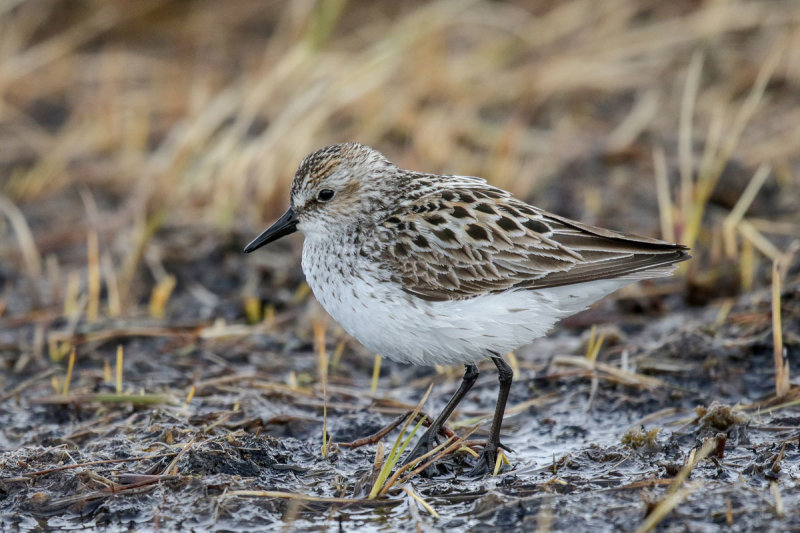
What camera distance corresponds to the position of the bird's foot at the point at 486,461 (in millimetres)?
5301

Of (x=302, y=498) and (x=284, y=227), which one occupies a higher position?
(x=284, y=227)

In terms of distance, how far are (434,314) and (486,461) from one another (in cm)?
A: 79

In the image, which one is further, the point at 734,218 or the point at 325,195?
the point at 734,218

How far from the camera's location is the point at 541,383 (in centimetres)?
662

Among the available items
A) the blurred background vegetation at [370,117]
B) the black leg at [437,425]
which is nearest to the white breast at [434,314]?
the black leg at [437,425]

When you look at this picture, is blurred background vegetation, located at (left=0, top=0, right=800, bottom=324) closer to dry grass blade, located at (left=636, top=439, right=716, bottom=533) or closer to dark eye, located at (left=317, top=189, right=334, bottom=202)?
dark eye, located at (left=317, top=189, right=334, bottom=202)

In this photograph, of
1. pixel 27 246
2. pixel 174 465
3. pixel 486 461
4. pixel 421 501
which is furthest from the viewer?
pixel 27 246

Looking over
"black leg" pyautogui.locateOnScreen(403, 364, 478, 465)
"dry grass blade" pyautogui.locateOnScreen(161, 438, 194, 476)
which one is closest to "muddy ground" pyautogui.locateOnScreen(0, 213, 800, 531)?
"dry grass blade" pyautogui.locateOnScreen(161, 438, 194, 476)

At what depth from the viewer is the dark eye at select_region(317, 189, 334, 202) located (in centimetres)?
582

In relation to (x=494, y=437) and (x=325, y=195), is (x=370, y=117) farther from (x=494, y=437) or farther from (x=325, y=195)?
(x=494, y=437)

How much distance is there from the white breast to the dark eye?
1.52 ft

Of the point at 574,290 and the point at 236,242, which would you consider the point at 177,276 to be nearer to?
Result: the point at 236,242

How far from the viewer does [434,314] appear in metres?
5.20

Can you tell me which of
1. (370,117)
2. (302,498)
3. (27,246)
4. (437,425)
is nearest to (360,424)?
(437,425)
